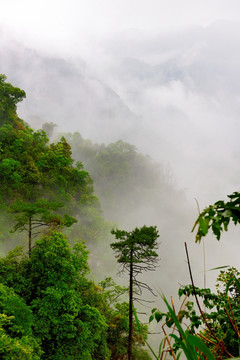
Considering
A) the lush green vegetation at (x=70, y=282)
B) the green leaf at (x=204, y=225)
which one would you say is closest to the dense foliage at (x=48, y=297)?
the lush green vegetation at (x=70, y=282)

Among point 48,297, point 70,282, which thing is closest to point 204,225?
point 48,297

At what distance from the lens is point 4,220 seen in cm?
1877

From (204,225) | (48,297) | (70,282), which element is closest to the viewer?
(204,225)

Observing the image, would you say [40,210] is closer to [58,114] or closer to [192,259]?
[192,259]

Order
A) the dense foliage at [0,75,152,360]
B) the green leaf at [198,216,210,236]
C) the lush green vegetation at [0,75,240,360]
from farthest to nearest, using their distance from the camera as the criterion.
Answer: the dense foliage at [0,75,152,360]
the lush green vegetation at [0,75,240,360]
the green leaf at [198,216,210,236]

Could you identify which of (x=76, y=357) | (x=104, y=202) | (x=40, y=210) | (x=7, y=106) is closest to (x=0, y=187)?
(x=7, y=106)

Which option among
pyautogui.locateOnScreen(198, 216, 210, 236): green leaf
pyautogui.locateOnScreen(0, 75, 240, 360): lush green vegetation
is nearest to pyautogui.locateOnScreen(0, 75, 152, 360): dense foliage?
pyautogui.locateOnScreen(0, 75, 240, 360): lush green vegetation

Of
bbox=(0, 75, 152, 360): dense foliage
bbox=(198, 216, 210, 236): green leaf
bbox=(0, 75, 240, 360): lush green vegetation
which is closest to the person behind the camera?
bbox=(198, 216, 210, 236): green leaf

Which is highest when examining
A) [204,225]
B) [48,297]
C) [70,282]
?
[204,225]

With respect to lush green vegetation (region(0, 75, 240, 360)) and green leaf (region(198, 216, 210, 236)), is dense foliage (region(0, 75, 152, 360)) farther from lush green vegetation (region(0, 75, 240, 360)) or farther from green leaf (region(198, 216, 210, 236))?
green leaf (region(198, 216, 210, 236))

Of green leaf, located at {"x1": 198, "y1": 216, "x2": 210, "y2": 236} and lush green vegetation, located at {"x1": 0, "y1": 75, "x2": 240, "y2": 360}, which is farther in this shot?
lush green vegetation, located at {"x1": 0, "y1": 75, "x2": 240, "y2": 360}

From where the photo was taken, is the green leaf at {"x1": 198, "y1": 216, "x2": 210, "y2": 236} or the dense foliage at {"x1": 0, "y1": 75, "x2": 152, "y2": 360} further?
the dense foliage at {"x1": 0, "y1": 75, "x2": 152, "y2": 360}

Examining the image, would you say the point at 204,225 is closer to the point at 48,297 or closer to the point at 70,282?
the point at 48,297

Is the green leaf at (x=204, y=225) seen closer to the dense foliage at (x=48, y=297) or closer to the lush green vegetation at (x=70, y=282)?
the lush green vegetation at (x=70, y=282)
